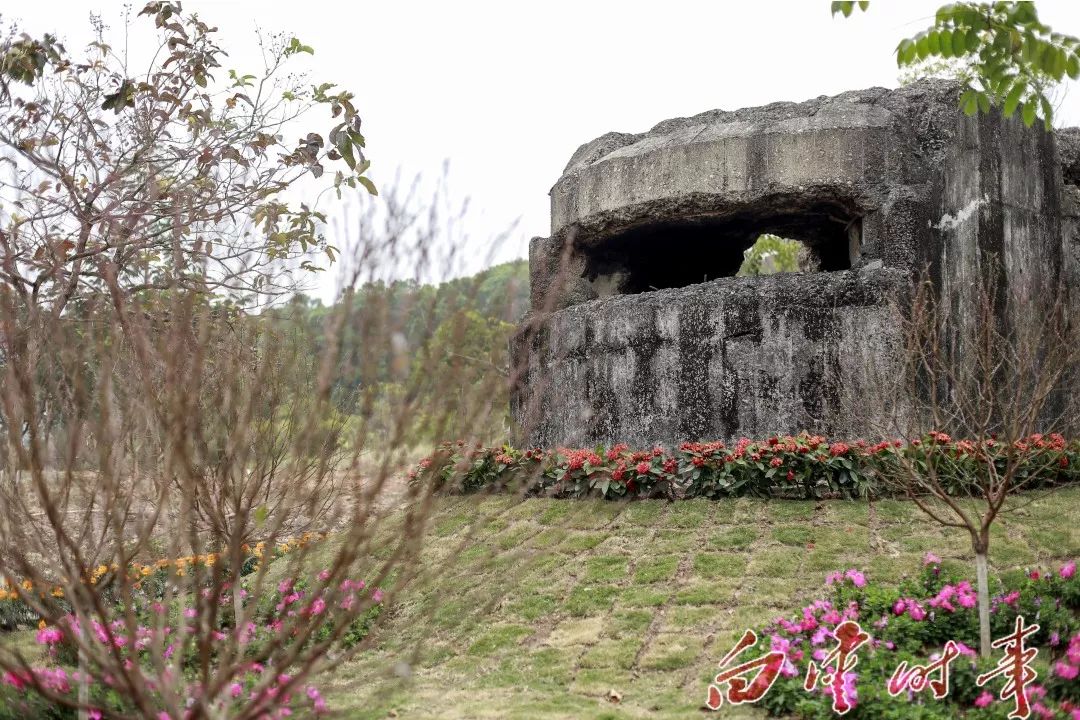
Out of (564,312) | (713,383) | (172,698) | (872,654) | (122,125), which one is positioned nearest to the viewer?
(172,698)

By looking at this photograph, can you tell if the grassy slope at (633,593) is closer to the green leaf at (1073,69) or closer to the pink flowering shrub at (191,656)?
the pink flowering shrub at (191,656)

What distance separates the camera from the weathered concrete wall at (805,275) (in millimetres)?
8297

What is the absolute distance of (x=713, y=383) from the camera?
8531 millimetres

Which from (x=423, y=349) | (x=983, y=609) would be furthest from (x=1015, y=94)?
(x=423, y=349)

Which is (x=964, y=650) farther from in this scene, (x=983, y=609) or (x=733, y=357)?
(x=733, y=357)

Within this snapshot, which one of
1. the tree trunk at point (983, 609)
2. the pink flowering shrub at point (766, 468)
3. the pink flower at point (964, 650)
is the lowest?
the pink flower at point (964, 650)

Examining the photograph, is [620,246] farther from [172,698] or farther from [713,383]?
[172,698]

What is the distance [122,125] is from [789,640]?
487 centimetres

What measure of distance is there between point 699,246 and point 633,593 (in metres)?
5.13

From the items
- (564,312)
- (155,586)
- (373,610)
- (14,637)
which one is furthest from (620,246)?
(14,637)

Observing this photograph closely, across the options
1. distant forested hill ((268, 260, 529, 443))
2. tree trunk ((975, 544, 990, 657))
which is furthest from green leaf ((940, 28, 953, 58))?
→ distant forested hill ((268, 260, 529, 443))

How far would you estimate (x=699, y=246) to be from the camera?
10820 millimetres

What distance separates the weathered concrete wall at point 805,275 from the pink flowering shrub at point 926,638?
7.24 ft

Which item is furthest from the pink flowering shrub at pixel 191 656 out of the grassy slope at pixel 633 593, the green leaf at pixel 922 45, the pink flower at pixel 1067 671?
the green leaf at pixel 922 45
